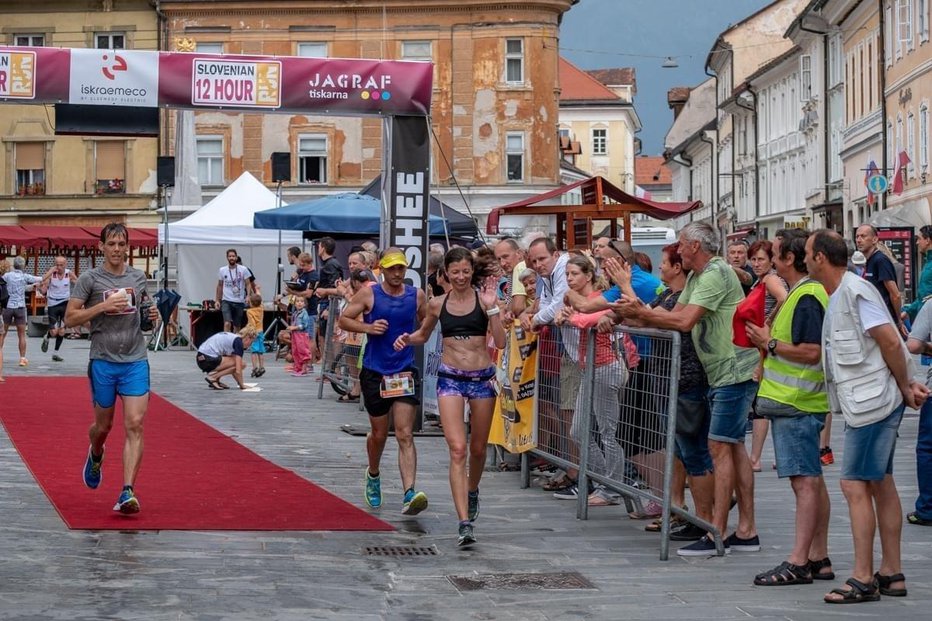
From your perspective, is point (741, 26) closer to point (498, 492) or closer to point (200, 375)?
point (200, 375)

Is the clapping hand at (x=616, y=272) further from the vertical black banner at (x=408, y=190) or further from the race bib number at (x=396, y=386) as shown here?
the vertical black banner at (x=408, y=190)

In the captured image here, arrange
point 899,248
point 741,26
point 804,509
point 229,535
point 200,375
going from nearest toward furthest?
point 804,509 < point 229,535 < point 200,375 < point 899,248 < point 741,26

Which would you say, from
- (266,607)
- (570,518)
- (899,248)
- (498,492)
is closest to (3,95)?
(498,492)

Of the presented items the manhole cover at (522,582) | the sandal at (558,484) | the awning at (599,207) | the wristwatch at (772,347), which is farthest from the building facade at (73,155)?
the wristwatch at (772,347)

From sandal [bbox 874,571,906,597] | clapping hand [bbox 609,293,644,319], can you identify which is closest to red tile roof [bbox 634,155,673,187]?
clapping hand [bbox 609,293,644,319]

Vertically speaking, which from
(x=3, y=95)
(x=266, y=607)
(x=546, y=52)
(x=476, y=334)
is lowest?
(x=266, y=607)

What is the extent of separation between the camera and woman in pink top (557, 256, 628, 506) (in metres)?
10.0

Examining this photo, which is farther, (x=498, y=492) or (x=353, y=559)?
(x=498, y=492)

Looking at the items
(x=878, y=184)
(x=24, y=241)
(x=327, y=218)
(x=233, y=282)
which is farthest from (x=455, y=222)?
(x=24, y=241)

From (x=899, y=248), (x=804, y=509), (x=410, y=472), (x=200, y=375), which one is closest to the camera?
(x=804, y=509)

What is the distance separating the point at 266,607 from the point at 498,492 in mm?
4545

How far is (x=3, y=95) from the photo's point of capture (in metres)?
14.7

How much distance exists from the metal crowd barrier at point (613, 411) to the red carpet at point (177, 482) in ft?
4.83

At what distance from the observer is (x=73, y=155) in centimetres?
6016
